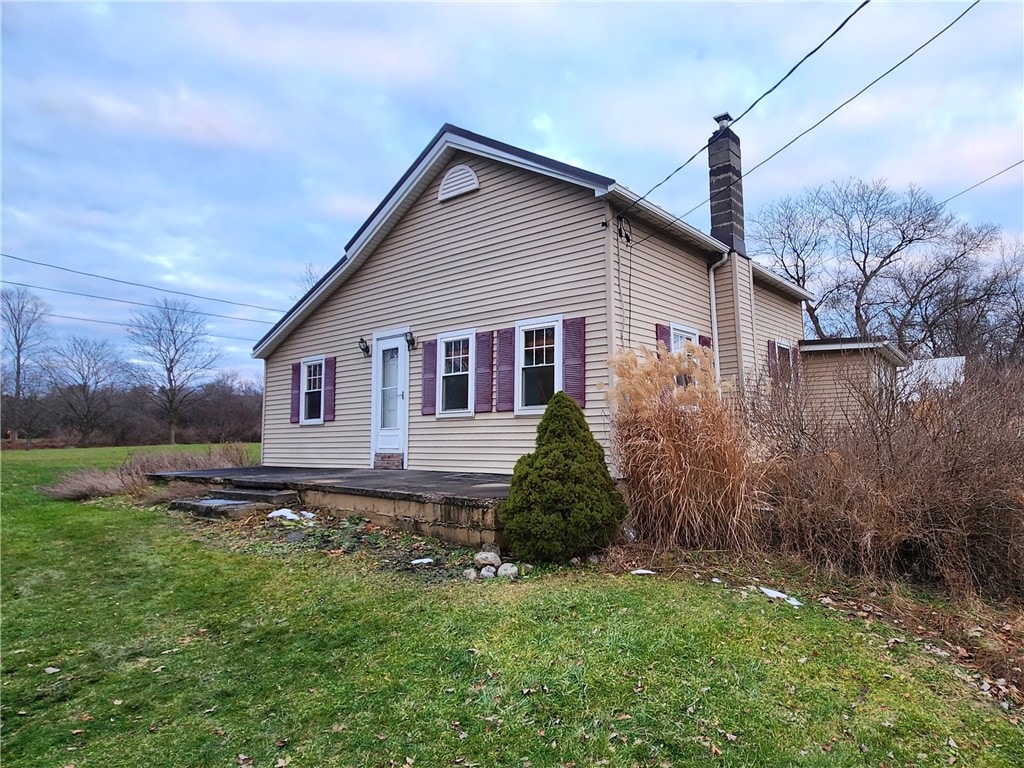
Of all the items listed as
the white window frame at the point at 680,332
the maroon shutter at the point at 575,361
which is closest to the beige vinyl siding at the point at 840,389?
the white window frame at the point at 680,332

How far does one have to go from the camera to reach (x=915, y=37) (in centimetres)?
533

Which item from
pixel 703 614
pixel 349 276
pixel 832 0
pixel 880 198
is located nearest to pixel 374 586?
pixel 703 614

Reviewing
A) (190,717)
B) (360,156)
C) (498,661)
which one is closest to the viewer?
(190,717)

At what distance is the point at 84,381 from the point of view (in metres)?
35.3

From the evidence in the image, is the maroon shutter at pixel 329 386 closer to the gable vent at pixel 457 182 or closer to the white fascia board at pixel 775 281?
the gable vent at pixel 457 182

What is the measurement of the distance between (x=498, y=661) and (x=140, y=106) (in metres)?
12.1

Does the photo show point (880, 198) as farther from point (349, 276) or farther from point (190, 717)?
point (190, 717)

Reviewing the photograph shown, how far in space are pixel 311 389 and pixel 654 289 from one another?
728 cm

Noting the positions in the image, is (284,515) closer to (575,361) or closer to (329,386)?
(575,361)

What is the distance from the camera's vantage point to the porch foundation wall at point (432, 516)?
5.39m

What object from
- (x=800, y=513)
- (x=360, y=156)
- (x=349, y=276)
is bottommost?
(x=800, y=513)

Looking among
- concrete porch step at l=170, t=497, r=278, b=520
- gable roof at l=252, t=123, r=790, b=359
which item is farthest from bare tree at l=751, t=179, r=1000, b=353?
concrete porch step at l=170, t=497, r=278, b=520

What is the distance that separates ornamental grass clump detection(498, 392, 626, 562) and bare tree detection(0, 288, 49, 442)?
1599 inches

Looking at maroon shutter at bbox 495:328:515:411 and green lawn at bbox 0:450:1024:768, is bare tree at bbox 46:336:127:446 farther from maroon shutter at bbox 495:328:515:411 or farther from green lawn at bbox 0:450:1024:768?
green lawn at bbox 0:450:1024:768
